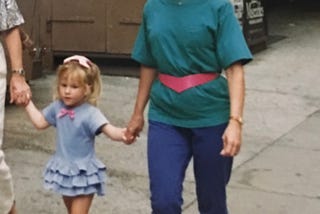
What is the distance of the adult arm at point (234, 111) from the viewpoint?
4070 mm

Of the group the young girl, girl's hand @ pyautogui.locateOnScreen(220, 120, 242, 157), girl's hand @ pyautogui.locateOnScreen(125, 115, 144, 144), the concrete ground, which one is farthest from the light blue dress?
the concrete ground

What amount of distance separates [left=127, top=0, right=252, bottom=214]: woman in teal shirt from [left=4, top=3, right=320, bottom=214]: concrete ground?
4.68 ft

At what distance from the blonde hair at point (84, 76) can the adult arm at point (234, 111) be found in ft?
2.46

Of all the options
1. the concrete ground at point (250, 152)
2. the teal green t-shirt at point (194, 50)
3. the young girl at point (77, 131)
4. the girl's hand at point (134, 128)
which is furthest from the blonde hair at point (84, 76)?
the concrete ground at point (250, 152)

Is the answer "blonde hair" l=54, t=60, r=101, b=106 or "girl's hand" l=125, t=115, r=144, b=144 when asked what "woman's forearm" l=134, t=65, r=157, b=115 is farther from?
"blonde hair" l=54, t=60, r=101, b=106

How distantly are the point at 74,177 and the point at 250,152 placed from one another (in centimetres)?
295

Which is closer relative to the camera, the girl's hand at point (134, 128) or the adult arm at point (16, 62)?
the girl's hand at point (134, 128)

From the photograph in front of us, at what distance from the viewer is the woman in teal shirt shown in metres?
4.20

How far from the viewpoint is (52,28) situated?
10.2 m

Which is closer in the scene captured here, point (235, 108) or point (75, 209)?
point (235, 108)

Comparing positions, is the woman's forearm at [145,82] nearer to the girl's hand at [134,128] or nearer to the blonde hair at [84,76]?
the girl's hand at [134,128]

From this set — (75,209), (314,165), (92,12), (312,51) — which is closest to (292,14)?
(312,51)

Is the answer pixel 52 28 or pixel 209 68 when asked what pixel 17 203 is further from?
pixel 52 28

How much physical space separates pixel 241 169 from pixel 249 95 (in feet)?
8.54
